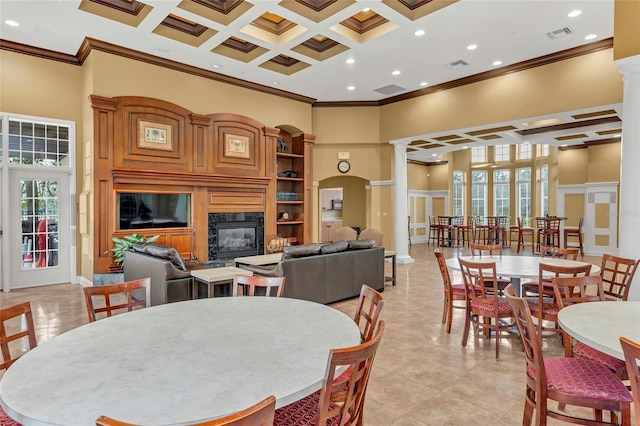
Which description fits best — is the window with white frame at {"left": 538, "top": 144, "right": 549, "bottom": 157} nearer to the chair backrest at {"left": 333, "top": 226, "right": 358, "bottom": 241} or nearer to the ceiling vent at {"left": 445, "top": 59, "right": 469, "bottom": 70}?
the ceiling vent at {"left": 445, "top": 59, "right": 469, "bottom": 70}

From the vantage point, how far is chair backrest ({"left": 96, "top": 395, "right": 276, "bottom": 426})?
0.85 meters

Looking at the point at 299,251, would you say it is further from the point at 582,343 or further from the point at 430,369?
the point at 582,343

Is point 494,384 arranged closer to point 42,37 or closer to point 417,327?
point 417,327

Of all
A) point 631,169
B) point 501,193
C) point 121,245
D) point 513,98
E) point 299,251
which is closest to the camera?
point 631,169

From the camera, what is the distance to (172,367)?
4.46 ft

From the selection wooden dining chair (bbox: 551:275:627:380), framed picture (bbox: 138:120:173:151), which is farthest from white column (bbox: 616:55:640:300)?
framed picture (bbox: 138:120:173:151)

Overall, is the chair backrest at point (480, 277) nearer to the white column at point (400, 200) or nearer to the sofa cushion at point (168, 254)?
the sofa cushion at point (168, 254)

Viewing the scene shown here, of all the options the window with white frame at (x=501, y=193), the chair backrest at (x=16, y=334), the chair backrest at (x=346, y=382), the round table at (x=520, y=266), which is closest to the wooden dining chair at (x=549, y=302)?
the round table at (x=520, y=266)

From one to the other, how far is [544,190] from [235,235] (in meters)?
11.3

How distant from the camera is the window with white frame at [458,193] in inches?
587

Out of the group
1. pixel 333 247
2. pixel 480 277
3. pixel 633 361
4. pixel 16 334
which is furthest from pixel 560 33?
pixel 16 334

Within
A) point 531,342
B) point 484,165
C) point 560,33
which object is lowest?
point 531,342

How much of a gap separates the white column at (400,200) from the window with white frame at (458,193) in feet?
21.6

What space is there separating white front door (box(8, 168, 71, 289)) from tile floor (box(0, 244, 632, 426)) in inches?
35.2
